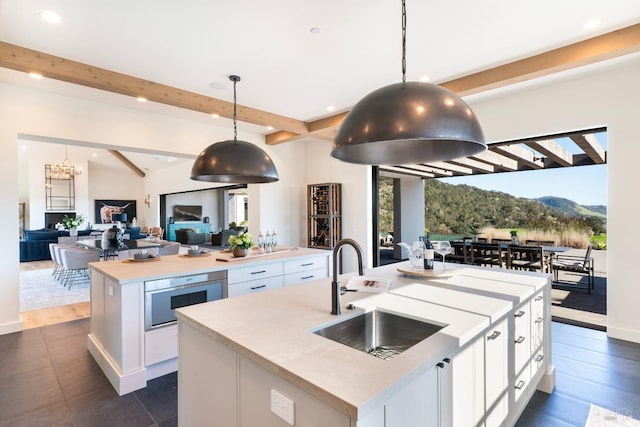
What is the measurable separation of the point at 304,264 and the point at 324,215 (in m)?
2.19

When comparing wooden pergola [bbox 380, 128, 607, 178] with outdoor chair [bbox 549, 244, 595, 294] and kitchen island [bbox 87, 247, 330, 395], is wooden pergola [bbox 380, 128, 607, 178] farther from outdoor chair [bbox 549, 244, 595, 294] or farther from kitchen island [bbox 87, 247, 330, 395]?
kitchen island [bbox 87, 247, 330, 395]

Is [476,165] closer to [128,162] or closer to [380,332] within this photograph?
[380,332]

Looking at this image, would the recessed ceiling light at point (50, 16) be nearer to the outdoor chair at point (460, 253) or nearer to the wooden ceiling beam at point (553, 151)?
the wooden ceiling beam at point (553, 151)

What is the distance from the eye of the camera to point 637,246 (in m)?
3.33

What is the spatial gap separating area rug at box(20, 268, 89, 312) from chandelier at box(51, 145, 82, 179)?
5290mm

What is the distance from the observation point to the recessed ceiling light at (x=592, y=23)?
101 inches

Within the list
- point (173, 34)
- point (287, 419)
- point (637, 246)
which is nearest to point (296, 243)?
point (173, 34)

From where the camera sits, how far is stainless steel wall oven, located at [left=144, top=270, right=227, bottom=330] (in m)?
2.65

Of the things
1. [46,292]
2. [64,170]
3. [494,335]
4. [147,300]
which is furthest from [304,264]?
[64,170]

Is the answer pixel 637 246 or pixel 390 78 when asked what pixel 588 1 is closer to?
pixel 390 78

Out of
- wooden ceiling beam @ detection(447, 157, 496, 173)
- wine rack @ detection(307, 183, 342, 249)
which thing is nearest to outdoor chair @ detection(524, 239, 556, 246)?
wooden ceiling beam @ detection(447, 157, 496, 173)

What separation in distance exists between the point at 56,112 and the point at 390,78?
416 centimetres

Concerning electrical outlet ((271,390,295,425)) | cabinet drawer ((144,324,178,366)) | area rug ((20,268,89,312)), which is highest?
electrical outlet ((271,390,295,425))

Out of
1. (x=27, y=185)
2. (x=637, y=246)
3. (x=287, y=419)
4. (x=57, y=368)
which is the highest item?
(x=27, y=185)
